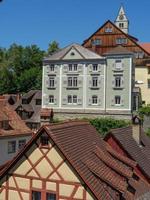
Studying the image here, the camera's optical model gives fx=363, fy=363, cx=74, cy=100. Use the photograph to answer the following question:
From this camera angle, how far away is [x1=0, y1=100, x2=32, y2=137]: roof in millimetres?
35213

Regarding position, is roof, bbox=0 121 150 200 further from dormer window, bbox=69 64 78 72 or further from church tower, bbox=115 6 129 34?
church tower, bbox=115 6 129 34

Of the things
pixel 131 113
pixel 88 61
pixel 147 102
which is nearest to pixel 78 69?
pixel 88 61

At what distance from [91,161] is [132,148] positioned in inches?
321

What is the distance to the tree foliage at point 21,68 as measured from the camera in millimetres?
80250

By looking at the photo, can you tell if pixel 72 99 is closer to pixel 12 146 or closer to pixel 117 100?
pixel 117 100

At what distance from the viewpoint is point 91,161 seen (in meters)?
18.8

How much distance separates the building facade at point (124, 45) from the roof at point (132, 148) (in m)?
33.6

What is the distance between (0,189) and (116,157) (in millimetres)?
7094

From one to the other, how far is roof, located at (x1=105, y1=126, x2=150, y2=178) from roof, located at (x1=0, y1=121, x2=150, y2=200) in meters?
2.96

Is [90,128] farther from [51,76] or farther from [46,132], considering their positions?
[51,76]

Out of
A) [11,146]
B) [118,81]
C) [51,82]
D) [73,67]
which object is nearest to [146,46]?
[118,81]

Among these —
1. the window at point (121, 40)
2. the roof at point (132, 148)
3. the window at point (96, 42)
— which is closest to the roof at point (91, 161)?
the roof at point (132, 148)

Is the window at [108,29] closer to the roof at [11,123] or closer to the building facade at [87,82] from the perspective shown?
the building facade at [87,82]

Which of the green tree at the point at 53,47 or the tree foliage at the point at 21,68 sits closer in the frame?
the tree foliage at the point at 21,68
